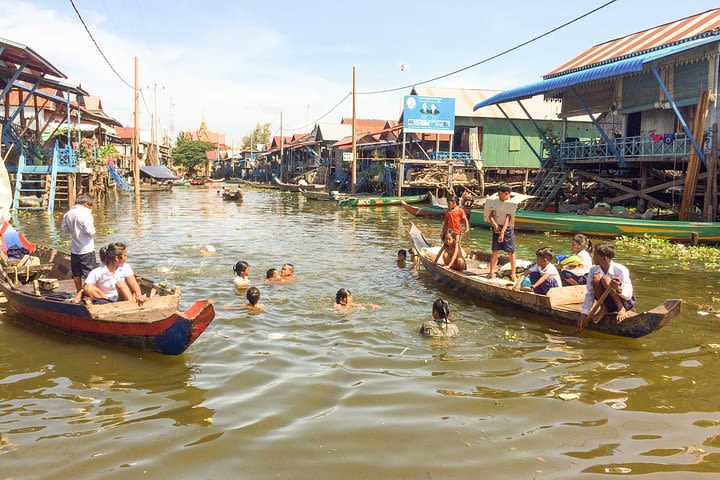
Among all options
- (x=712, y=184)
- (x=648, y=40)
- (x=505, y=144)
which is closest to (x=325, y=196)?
(x=505, y=144)

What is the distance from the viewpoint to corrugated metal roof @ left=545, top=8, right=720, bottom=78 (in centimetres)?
1923

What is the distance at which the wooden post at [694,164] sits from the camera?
1698 cm

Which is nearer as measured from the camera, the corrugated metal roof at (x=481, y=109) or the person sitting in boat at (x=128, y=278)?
the person sitting in boat at (x=128, y=278)

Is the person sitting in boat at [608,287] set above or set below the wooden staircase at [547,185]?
below

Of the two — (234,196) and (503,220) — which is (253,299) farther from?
(234,196)

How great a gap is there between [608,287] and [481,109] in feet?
94.2

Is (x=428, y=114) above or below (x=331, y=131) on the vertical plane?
below

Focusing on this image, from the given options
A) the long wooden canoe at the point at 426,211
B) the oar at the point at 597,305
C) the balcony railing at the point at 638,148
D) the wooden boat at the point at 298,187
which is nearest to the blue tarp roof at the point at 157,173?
the wooden boat at the point at 298,187

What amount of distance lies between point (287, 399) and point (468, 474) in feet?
7.08

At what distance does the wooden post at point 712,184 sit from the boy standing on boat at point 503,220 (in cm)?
1095

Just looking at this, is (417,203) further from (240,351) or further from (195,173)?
(195,173)

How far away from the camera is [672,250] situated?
50.9ft

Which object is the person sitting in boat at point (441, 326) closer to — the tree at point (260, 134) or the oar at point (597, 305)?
the oar at point (597, 305)

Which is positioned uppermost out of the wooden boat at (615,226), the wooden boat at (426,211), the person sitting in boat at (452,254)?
the wooden boat at (426,211)
